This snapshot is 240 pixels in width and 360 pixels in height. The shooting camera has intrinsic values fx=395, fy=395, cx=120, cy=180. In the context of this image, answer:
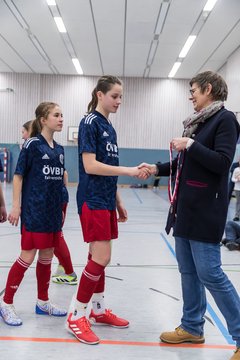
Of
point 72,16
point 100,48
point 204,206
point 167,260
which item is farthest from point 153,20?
point 204,206

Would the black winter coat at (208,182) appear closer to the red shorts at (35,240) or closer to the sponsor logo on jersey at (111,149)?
the sponsor logo on jersey at (111,149)

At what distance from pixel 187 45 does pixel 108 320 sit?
13.9 meters

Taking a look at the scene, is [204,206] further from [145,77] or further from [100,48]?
[145,77]

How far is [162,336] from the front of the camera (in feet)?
9.35

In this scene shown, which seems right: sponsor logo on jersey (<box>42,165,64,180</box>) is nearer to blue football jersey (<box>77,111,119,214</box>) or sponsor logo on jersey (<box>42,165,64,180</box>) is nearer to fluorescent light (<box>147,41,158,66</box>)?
blue football jersey (<box>77,111,119,214</box>)

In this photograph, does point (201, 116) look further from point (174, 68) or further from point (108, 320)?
point (174, 68)

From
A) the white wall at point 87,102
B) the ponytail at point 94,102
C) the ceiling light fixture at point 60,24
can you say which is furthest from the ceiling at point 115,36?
the ponytail at point 94,102

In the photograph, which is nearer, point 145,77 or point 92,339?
point 92,339

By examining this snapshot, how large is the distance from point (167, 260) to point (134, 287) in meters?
1.26

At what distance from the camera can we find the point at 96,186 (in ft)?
9.04

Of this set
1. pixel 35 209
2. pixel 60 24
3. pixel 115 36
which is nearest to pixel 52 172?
pixel 35 209

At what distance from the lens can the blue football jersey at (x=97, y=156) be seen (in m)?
2.73

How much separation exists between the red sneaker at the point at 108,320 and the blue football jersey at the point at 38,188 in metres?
0.76

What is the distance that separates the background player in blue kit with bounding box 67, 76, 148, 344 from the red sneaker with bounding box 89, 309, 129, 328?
28 centimetres
